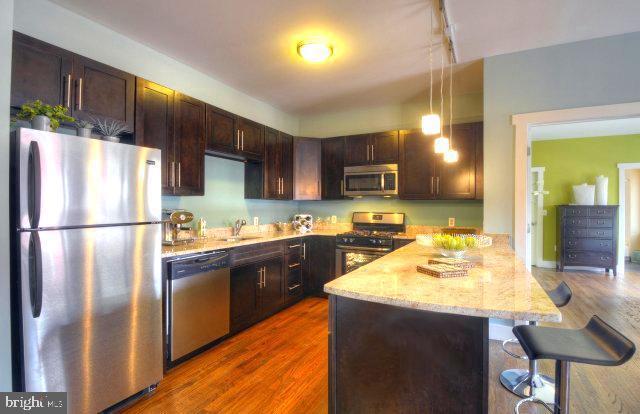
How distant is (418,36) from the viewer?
262cm

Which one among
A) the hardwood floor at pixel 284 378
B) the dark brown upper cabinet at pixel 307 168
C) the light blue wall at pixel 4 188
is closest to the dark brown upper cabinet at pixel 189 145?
the light blue wall at pixel 4 188

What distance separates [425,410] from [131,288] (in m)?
1.81

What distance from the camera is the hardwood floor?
6.48 ft

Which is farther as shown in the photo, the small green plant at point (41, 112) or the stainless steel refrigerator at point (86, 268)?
the small green plant at point (41, 112)

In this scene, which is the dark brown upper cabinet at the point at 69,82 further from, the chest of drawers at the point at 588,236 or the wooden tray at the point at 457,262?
the chest of drawers at the point at 588,236

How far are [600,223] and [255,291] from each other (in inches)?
249

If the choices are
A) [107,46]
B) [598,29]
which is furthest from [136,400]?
[598,29]

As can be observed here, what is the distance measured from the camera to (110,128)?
2090 mm

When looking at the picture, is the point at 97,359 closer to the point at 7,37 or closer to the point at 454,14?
the point at 7,37

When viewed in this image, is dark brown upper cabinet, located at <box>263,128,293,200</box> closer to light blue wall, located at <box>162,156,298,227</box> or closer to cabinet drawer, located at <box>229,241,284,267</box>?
light blue wall, located at <box>162,156,298,227</box>

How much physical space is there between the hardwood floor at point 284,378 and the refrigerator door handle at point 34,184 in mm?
1302

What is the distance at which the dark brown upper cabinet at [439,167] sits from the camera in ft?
12.1

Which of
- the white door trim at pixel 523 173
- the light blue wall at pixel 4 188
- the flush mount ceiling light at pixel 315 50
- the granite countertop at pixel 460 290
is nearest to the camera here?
the granite countertop at pixel 460 290

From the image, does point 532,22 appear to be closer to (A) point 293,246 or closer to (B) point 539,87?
(B) point 539,87
